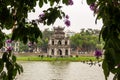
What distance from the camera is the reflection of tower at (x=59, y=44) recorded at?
7225 cm

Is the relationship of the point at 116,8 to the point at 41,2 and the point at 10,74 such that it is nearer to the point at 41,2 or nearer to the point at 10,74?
the point at 41,2

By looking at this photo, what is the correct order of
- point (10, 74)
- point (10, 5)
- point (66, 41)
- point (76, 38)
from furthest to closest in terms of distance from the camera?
point (76, 38)
point (66, 41)
point (10, 5)
point (10, 74)

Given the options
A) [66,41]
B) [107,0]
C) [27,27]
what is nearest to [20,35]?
[27,27]

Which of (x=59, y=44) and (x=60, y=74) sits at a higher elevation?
(x=59, y=44)

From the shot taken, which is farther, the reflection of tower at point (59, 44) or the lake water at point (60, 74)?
the reflection of tower at point (59, 44)

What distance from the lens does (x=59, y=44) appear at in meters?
73.1

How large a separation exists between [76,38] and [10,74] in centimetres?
8813

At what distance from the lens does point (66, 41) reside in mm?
72750

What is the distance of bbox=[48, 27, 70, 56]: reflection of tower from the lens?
72.2 m

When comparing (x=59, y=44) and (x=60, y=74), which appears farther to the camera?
(x=59, y=44)

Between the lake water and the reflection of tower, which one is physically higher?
the reflection of tower

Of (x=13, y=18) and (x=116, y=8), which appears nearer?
(x=116, y=8)

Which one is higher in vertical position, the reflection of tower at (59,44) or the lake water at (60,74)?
the reflection of tower at (59,44)

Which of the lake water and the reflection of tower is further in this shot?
the reflection of tower
